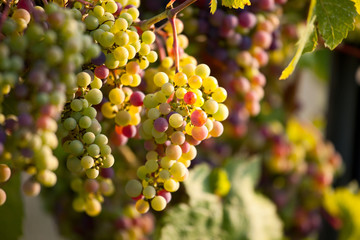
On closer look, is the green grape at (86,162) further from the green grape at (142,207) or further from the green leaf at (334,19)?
the green leaf at (334,19)

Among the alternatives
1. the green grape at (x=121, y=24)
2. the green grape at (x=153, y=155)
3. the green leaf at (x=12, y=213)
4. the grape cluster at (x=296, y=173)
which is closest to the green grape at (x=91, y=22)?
the green grape at (x=121, y=24)

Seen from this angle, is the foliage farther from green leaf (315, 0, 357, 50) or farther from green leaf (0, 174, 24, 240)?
green leaf (315, 0, 357, 50)

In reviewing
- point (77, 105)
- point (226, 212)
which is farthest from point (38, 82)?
point (226, 212)

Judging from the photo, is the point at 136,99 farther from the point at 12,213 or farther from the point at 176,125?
the point at 12,213

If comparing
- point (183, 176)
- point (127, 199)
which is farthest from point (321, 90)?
point (183, 176)

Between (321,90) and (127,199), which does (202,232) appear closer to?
(127,199)

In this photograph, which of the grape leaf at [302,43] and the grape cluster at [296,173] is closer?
the grape leaf at [302,43]
